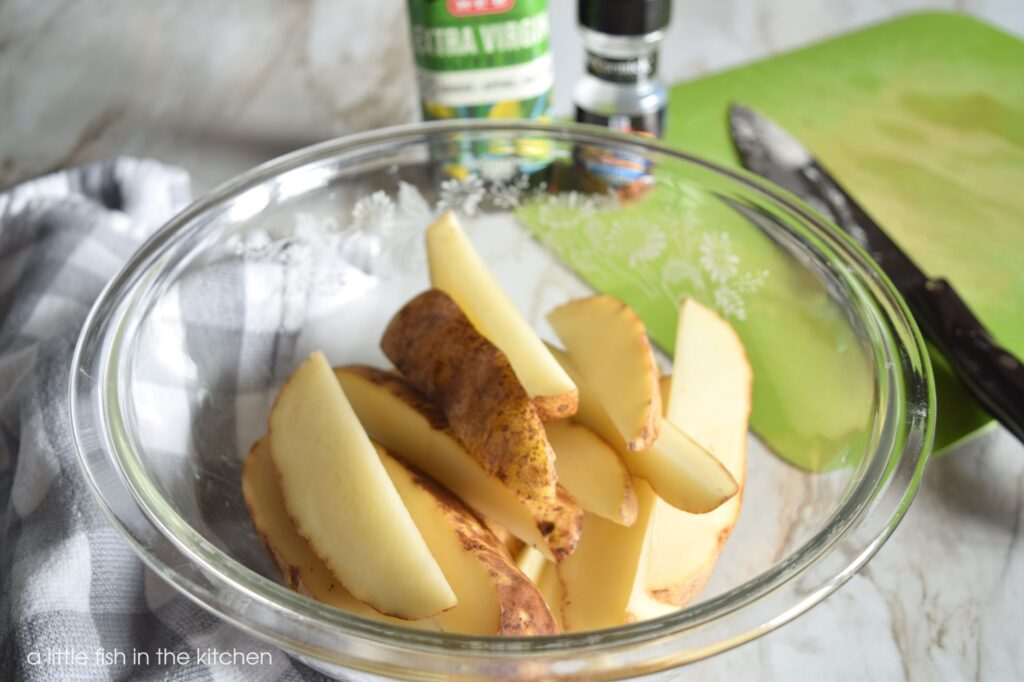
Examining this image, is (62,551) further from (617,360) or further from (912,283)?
(912,283)

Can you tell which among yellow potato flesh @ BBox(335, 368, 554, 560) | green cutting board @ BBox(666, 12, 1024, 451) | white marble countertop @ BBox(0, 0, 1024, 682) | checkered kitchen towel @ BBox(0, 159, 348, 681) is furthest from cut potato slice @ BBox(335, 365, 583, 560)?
green cutting board @ BBox(666, 12, 1024, 451)

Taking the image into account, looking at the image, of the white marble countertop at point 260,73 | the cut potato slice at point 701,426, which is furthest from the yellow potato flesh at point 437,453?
the white marble countertop at point 260,73

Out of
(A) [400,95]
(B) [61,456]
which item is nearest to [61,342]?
(B) [61,456]

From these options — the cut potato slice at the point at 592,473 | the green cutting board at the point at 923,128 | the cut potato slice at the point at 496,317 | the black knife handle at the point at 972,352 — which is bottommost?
the green cutting board at the point at 923,128

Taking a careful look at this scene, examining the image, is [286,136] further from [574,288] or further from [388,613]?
[388,613]

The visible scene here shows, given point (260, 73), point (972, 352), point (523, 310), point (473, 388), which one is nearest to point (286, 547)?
point (473, 388)

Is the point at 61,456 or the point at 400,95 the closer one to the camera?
the point at 61,456

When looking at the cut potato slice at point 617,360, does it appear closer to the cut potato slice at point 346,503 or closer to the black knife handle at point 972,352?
the cut potato slice at point 346,503
